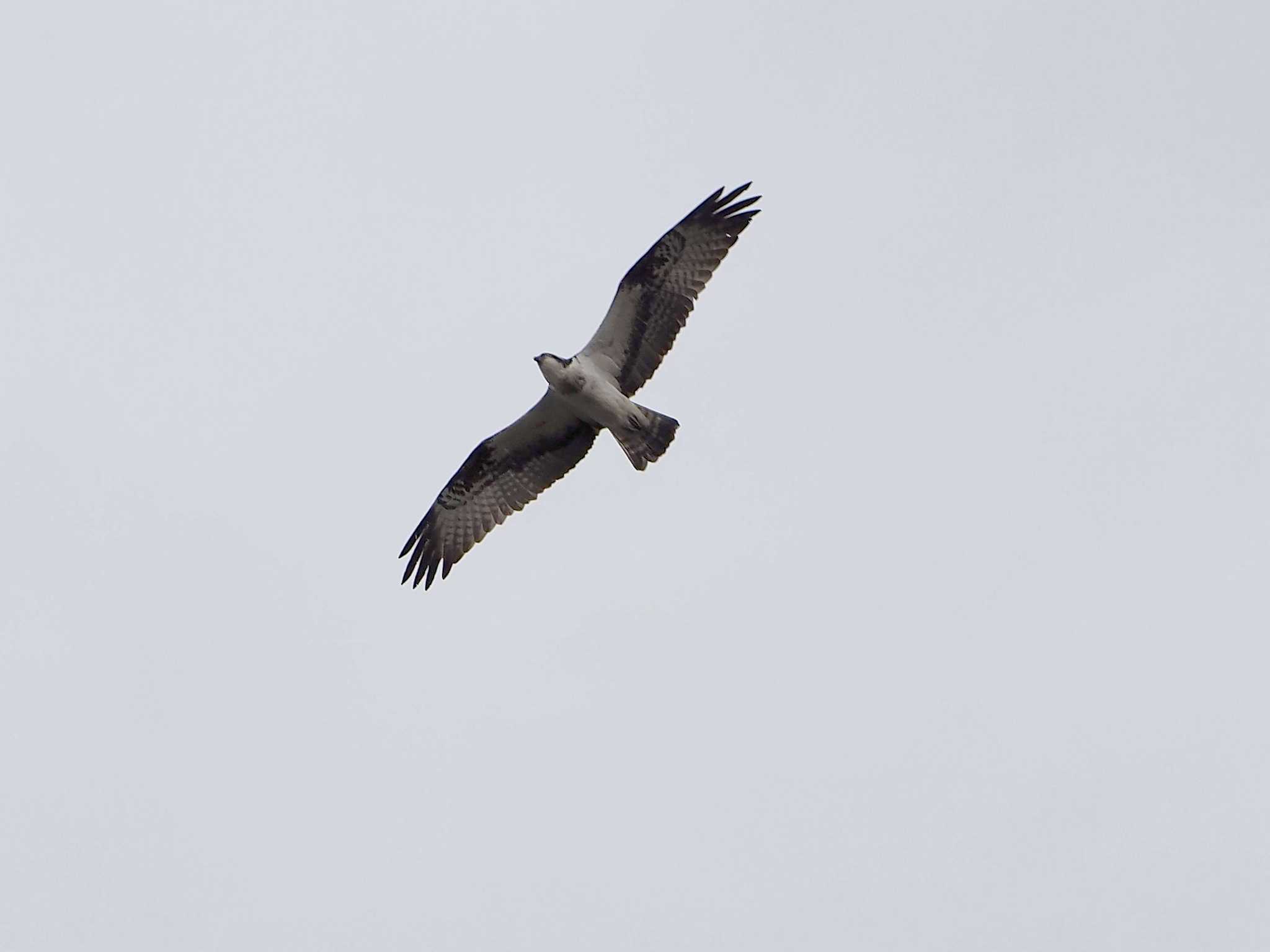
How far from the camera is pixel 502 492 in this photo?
671 inches

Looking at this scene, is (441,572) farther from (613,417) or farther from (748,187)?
(748,187)

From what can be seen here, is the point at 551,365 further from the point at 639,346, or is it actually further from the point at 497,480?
the point at 497,480

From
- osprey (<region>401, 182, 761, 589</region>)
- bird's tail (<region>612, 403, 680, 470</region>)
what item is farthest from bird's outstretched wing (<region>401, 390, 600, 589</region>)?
bird's tail (<region>612, 403, 680, 470</region>)

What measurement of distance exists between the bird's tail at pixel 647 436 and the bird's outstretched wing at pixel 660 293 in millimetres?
317

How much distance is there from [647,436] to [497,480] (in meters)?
1.68

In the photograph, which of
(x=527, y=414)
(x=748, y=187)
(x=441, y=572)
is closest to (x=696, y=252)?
(x=748, y=187)

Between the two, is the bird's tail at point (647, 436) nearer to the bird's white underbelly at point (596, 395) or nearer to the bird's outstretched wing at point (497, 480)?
the bird's white underbelly at point (596, 395)

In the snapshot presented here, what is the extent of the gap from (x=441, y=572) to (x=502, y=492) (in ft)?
3.15

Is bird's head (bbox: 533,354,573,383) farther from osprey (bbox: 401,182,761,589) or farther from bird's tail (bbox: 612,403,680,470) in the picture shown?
bird's tail (bbox: 612,403,680,470)

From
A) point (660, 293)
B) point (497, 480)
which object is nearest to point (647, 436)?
point (660, 293)

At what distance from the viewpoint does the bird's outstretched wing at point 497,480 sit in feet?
54.4

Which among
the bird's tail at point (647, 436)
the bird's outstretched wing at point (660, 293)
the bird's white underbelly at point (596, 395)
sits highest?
the bird's outstretched wing at point (660, 293)

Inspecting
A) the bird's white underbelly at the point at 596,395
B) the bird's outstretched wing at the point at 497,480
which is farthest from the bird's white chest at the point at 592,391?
the bird's outstretched wing at the point at 497,480

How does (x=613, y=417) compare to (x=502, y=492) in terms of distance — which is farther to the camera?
(x=502, y=492)
